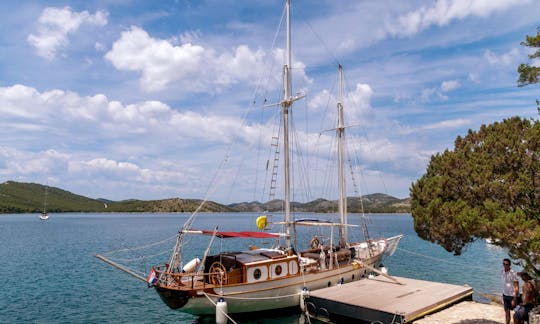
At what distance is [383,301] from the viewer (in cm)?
2095

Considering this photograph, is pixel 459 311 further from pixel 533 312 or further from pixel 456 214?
pixel 456 214

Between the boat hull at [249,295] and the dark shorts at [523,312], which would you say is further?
the boat hull at [249,295]

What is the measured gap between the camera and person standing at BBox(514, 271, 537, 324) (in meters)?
14.6

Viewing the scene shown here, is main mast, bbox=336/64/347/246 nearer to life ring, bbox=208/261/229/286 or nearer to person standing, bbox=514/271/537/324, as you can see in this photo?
life ring, bbox=208/261/229/286

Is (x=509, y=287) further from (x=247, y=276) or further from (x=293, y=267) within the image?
(x=247, y=276)

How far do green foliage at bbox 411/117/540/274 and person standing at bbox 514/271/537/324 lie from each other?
556 mm

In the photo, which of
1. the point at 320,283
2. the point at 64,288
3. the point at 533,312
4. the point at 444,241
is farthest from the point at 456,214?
the point at 64,288

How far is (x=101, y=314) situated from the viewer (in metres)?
24.8

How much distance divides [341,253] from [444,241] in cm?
1689

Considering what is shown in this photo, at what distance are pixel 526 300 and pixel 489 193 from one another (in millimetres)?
4803

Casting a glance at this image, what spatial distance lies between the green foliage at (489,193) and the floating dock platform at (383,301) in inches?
223

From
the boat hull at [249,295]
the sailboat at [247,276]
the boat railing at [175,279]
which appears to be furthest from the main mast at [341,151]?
the boat railing at [175,279]

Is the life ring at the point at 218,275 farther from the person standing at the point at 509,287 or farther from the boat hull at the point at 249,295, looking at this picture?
the person standing at the point at 509,287

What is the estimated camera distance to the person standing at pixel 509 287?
15.6 meters
